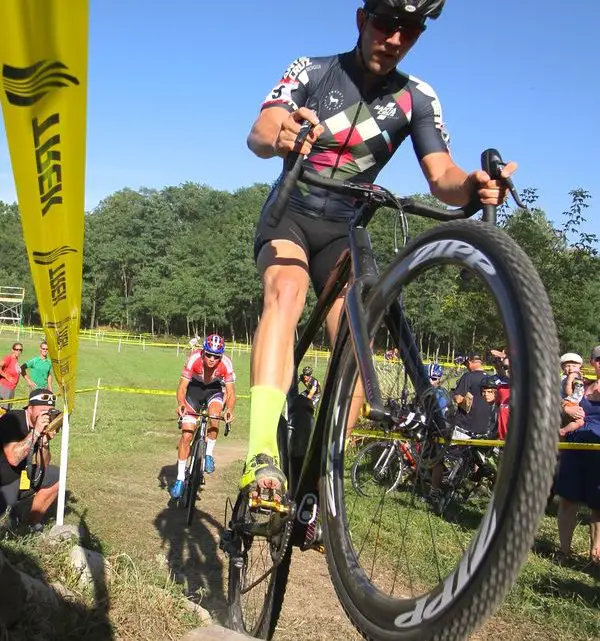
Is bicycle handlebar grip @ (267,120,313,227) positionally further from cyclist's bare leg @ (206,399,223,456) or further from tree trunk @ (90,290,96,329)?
tree trunk @ (90,290,96,329)

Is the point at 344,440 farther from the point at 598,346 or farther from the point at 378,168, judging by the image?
the point at 598,346

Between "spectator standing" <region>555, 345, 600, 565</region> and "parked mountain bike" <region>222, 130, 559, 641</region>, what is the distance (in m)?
4.55

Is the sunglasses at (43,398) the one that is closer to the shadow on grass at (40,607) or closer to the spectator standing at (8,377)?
the shadow on grass at (40,607)

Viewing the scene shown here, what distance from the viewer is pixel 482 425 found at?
10.1 feet

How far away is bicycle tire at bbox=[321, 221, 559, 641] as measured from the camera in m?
1.42

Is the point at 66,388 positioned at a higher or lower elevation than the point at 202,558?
higher

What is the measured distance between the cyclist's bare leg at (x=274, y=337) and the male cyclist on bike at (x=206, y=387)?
6.47 metres

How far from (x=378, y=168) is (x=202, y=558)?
502cm

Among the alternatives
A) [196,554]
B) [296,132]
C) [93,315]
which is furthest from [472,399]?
[93,315]

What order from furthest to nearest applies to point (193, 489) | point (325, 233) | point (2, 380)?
point (2, 380), point (193, 489), point (325, 233)

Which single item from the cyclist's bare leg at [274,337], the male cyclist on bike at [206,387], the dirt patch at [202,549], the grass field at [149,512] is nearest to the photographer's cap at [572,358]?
the grass field at [149,512]

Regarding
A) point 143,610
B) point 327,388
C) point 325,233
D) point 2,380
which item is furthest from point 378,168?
point 2,380

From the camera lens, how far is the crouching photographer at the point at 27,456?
21.1ft

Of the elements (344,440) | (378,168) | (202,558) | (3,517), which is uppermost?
(378,168)
